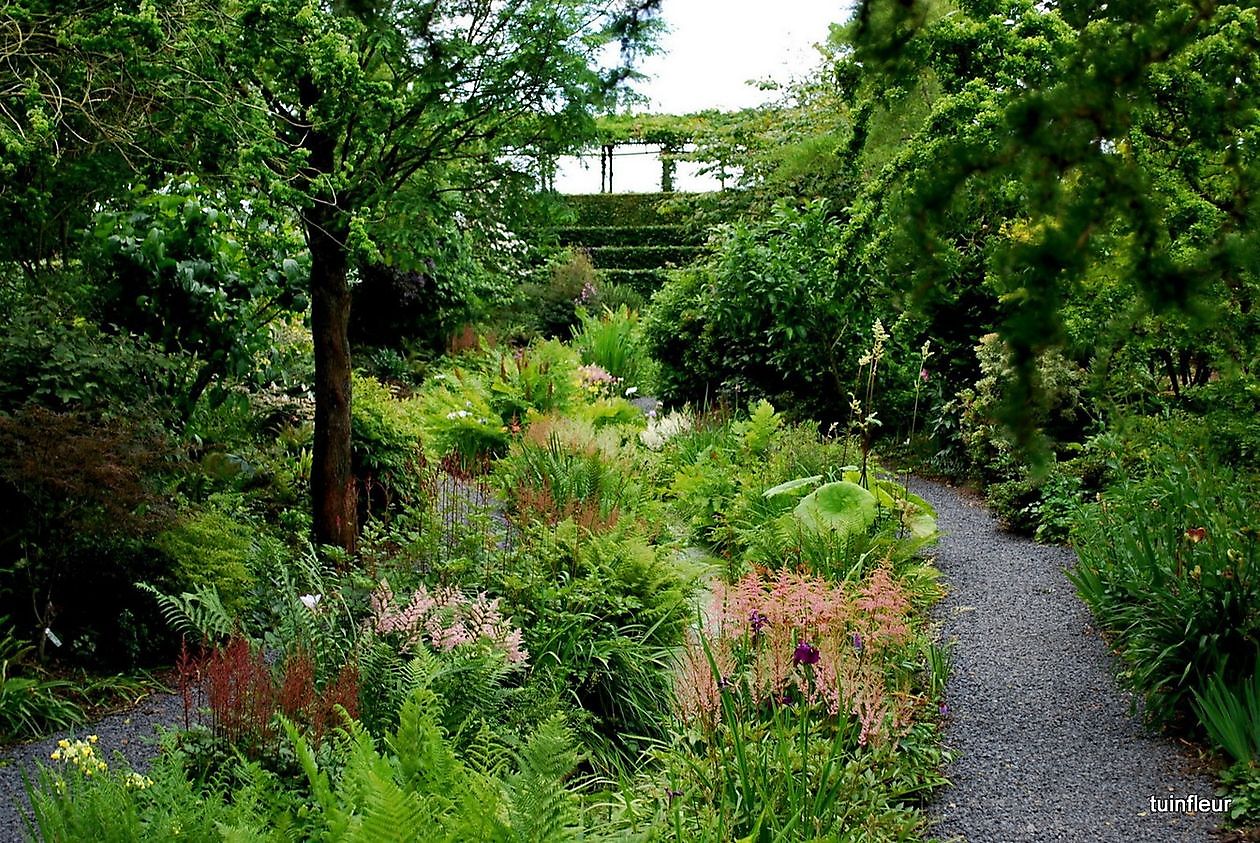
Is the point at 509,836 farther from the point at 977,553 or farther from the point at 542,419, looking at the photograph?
the point at 542,419

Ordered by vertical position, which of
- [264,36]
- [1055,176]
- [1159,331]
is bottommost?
[1159,331]

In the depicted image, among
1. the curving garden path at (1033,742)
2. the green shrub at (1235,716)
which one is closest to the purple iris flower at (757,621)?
the curving garden path at (1033,742)

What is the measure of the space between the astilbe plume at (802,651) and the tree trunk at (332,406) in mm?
2013

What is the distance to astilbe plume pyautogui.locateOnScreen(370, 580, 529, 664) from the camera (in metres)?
3.64

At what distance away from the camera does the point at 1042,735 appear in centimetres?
393

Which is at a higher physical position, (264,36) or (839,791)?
(264,36)

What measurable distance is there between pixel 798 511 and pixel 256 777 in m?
3.73

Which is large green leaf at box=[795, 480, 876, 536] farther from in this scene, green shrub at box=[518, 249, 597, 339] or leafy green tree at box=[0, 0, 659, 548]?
green shrub at box=[518, 249, 597, 339]

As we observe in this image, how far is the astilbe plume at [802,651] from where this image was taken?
3.21 metres

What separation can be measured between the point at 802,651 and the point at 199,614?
2.20 metres

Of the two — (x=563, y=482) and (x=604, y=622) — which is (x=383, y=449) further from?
(x=604, y=622)

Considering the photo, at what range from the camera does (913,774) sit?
3562mm

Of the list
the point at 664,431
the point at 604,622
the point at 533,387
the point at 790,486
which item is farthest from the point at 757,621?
the point at 533,387

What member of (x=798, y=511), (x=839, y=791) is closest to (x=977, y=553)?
(x=798, y=511)
